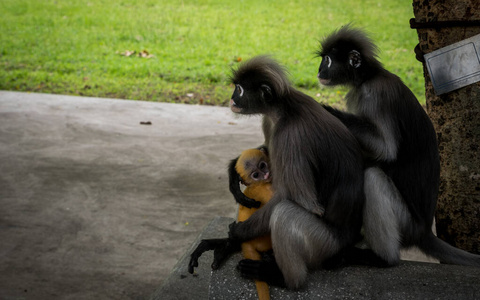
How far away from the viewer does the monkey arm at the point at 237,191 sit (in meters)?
2.93

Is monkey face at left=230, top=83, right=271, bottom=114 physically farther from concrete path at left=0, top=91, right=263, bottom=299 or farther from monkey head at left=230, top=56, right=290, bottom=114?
concrete path at left=0, top=91, right=263, bottom=299

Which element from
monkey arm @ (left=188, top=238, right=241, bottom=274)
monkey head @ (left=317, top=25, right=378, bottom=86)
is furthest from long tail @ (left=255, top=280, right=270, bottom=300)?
monkey head @ (left=317, top=25, right=378, bottom=86)

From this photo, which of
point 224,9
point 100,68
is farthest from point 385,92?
point 224,9

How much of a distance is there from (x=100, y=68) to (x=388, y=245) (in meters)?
8.80

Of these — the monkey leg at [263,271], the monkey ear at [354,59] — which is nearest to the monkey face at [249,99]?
the monkey ear at [354,59]

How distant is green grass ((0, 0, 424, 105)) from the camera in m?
9.83

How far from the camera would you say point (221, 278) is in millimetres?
2799

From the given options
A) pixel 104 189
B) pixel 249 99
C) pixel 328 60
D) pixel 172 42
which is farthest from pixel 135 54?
pixel 249 99

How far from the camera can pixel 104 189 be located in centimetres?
585

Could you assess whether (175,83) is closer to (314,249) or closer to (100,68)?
(100,68)

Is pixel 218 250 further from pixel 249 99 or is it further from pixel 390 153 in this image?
pixel 390 153

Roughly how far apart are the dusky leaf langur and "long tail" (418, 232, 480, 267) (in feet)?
1.63

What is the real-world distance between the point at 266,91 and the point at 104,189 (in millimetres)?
3519

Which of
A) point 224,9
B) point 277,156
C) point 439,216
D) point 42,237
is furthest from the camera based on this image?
point 224,9
